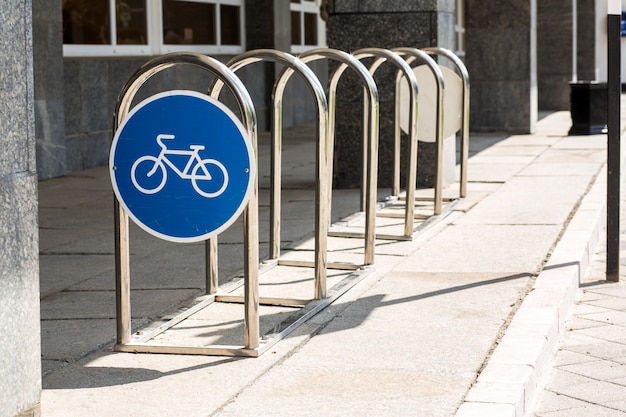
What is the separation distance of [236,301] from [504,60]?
11414 mm

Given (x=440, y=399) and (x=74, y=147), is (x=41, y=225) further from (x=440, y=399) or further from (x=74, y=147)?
(x=440, y=399)

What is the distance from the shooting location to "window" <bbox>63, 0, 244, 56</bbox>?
1174cm

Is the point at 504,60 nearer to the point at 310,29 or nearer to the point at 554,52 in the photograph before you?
the point at 310,29

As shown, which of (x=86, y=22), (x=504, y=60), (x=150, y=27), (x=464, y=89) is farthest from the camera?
(x=504, y=60)

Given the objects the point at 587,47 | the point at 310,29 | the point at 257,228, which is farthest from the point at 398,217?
the point at 587,47

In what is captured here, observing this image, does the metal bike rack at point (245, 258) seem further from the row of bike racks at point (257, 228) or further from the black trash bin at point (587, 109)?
the black trash bin at point (587, 109)

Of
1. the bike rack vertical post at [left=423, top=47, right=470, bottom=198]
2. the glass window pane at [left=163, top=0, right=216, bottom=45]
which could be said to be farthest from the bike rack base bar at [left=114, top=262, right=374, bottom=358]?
the glass window pane at [left=163, top=0, right=216, bottom=45]

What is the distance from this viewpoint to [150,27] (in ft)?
43.5

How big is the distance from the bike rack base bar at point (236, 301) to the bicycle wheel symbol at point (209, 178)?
600 millimetres

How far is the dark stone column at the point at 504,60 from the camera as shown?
15828 millimetres

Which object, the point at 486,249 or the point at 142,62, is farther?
the point at 142,62

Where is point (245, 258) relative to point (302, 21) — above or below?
below

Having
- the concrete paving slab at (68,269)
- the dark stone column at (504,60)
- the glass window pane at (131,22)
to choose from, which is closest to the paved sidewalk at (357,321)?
the concrete paving slab at (68,269)

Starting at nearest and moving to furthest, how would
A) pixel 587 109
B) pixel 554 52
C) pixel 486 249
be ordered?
pixel 486 249 → pixel 587 109 → pixel 554 52
